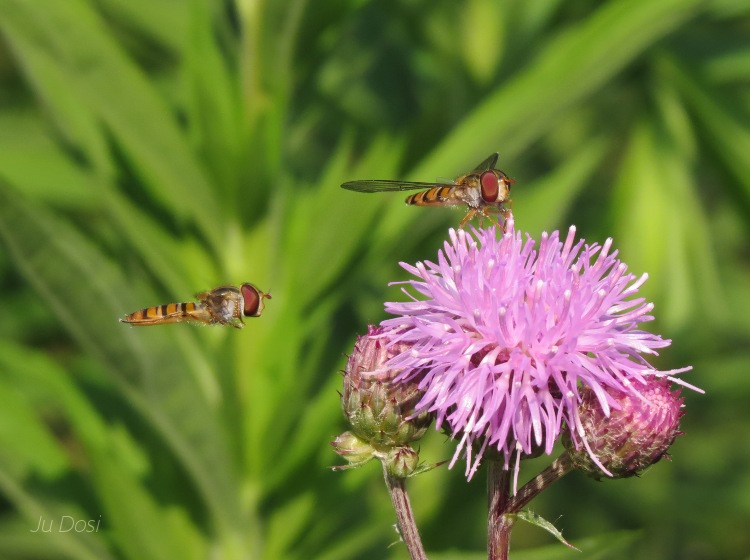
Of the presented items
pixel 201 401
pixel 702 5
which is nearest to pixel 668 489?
pixel 702 5

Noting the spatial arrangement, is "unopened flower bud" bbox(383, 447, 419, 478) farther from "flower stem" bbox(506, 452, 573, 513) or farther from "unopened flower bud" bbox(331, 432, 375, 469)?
"flower stem" bbox(506, 452, 573, 513)

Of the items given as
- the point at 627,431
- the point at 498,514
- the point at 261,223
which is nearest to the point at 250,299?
the point at 261,223

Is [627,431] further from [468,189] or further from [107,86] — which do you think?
[107,86]

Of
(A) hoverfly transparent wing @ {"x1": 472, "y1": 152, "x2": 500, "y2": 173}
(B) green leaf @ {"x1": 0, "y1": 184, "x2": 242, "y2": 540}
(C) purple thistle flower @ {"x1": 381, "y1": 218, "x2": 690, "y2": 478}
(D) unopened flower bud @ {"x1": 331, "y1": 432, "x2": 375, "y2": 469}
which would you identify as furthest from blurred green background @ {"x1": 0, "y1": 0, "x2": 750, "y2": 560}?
(D) unopened flower bud @ {"x1": 331, "y1": 432, "x2": 375, "y2": 469}

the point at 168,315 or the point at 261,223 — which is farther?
the point at 261,223

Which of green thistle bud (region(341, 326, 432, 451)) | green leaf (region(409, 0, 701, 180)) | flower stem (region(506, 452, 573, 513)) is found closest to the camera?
flower stem (region(506, 452, 573, 513))

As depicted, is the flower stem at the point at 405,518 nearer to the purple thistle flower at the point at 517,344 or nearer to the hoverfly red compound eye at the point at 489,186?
the purple thistle flower at the point at 517,344

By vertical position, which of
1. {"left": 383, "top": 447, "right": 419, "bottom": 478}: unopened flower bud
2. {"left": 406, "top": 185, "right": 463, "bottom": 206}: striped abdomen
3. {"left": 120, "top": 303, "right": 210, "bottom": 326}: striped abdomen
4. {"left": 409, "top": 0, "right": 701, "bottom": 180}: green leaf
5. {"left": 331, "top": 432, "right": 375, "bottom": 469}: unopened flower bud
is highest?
{"left": 409, "top": 0, "right": 701, "bottom": 180}: green leaf
